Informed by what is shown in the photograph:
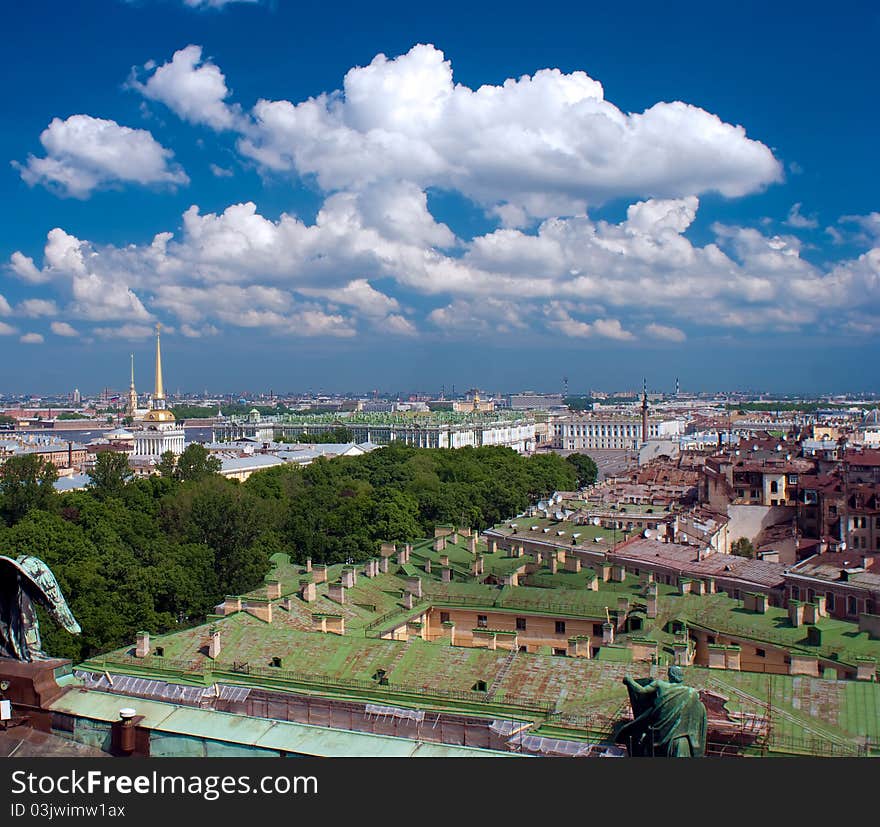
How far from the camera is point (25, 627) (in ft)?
48.8

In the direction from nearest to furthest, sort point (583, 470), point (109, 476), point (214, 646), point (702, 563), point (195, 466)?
1. point (214, 646)
2. point (702, 563)
3. point (109, 476)
4. point (195, 466)
5. point (583, 470)

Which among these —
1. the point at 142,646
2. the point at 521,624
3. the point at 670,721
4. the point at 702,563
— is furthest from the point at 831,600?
the point at 670,721

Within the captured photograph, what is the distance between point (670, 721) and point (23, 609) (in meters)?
9.79

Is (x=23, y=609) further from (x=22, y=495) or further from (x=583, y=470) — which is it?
(x=583, y=470)

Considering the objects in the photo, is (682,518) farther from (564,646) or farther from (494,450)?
(494,450)

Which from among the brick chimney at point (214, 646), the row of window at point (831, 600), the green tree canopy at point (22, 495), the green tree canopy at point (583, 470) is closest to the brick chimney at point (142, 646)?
the brick chimney at point (214, 646)

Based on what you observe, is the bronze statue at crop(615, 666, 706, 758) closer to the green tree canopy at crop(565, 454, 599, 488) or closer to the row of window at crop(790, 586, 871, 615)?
the row of window at crop(790, 586, 871, 615)

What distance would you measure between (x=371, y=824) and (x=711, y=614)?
972 inches

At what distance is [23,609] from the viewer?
14.8 meters

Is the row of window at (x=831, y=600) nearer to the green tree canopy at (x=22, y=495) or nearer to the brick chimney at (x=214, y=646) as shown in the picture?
the brick chimney at (x=214, y=646)

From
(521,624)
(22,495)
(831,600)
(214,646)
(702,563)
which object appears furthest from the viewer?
(22,495)

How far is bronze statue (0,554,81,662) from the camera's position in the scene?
14789 millimetres

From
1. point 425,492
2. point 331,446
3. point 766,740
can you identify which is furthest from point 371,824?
point 331,446

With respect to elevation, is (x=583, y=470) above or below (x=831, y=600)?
below
